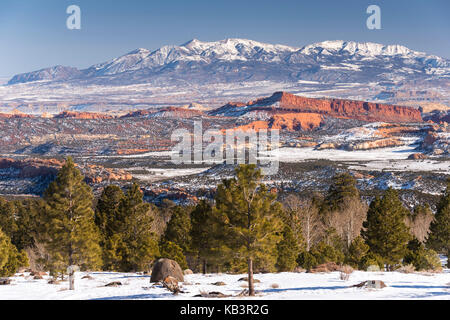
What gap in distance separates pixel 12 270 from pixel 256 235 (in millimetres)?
25111

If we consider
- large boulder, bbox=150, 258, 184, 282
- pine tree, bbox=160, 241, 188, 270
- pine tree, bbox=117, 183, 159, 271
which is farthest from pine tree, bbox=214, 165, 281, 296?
pine tree, bbox=117, 183, 159, 271

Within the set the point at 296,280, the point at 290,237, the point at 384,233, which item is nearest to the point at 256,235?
the point at 296,280

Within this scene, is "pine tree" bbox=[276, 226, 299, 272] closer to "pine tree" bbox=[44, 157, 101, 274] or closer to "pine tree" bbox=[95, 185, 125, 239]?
"pine tree" bbox=[44, 157, 101, 274]

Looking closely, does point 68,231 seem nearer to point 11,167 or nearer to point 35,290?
point 35,290

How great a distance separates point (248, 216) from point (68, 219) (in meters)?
14.0

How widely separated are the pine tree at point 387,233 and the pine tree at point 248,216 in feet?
66.8

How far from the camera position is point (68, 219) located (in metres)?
37.1

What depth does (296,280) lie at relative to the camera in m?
35.7

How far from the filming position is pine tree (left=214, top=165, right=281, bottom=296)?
1175 inches

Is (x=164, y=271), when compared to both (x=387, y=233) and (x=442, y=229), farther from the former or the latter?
(x=442, y=229)

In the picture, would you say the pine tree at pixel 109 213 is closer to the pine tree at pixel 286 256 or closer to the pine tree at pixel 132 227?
the pine tree at pixel 132 227

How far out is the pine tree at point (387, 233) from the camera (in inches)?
1876

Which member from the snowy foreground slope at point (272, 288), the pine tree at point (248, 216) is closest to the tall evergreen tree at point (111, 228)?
the snowy foreground slope at point (272, 288)

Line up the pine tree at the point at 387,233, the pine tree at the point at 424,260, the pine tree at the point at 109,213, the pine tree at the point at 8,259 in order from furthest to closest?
the pine tree at the point at 109,213, the pine tree at the point at 387,233, the pine tree at the point at 8,259, the pine tree at the point at 424,260
